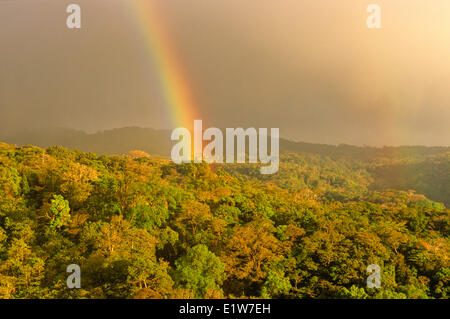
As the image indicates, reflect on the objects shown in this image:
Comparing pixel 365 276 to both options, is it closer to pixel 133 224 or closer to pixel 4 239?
pixel 133 224

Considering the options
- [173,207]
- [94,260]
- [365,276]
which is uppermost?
[173,207]

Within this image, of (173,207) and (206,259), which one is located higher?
(173,207)
